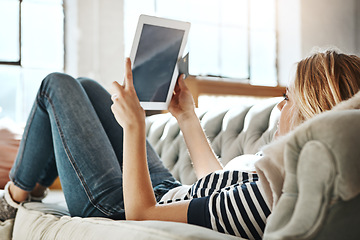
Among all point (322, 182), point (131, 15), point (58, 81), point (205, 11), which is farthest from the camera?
point (205, 11)

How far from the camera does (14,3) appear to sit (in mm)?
3684

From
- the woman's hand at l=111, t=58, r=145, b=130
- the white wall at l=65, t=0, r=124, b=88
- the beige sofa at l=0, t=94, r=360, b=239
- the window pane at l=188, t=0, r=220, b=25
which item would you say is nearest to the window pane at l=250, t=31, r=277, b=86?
the window pane at l=188, t=0, r=220, b=25

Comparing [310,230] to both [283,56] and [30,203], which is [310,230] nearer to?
[30,203]

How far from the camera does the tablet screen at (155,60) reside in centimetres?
103

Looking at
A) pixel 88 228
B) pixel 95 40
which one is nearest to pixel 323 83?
pixel 88 228

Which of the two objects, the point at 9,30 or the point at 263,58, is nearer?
the point at 9,30

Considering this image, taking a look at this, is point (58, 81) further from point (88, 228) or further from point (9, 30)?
point (9, 30)

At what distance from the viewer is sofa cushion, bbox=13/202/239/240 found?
23.4 inches

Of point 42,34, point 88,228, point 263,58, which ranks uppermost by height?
point 42,34

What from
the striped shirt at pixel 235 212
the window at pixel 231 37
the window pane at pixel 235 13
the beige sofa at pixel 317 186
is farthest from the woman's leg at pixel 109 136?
the window pane at pixel 235 13

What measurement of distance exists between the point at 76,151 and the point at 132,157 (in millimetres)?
285

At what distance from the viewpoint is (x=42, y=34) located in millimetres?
3791

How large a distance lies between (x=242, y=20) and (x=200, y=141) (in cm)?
425

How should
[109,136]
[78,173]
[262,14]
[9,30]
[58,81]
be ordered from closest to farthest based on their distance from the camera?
[78,173]
[58,81]
[109,136]
[9,30]
[262,14]
